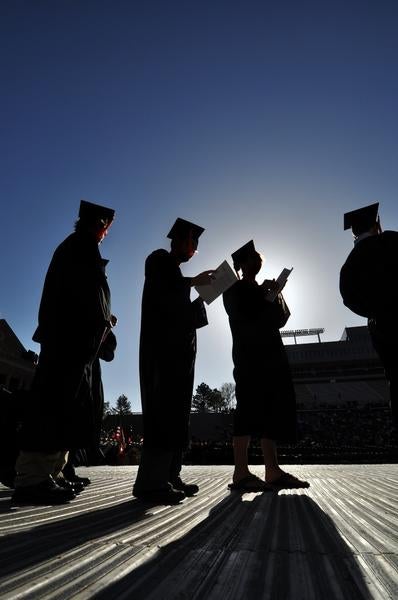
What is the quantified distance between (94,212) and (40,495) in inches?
78.5

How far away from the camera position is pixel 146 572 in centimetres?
83

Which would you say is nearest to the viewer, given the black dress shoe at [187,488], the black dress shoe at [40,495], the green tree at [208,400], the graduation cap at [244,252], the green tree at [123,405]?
the black dress shoe at [40,495]

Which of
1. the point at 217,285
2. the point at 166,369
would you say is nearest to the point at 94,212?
the point at 217,285

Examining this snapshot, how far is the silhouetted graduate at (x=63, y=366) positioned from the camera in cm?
208

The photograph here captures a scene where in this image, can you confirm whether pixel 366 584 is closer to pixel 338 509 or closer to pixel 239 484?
pixel 338 509

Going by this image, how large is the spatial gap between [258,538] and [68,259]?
2.05 meters

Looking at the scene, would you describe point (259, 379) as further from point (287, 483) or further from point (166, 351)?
point (166, 351)

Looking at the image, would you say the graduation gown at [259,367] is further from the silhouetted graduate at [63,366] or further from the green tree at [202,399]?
the green tree at [202,399]

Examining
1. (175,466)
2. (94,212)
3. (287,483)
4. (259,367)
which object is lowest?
(287,483)

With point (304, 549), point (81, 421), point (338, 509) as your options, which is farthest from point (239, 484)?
point (304, 549)

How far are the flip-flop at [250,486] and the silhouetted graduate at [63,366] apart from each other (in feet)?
3.87

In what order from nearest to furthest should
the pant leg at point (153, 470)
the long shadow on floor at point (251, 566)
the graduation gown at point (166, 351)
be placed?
the long shadow on floor at point (251, 566), the pant leg at point (153, 470), the graduation gown at point (166, 351)

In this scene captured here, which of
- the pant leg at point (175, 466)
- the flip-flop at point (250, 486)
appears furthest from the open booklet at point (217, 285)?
the flip-flop at point (250, 486)

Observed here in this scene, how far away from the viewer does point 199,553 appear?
101 cm
